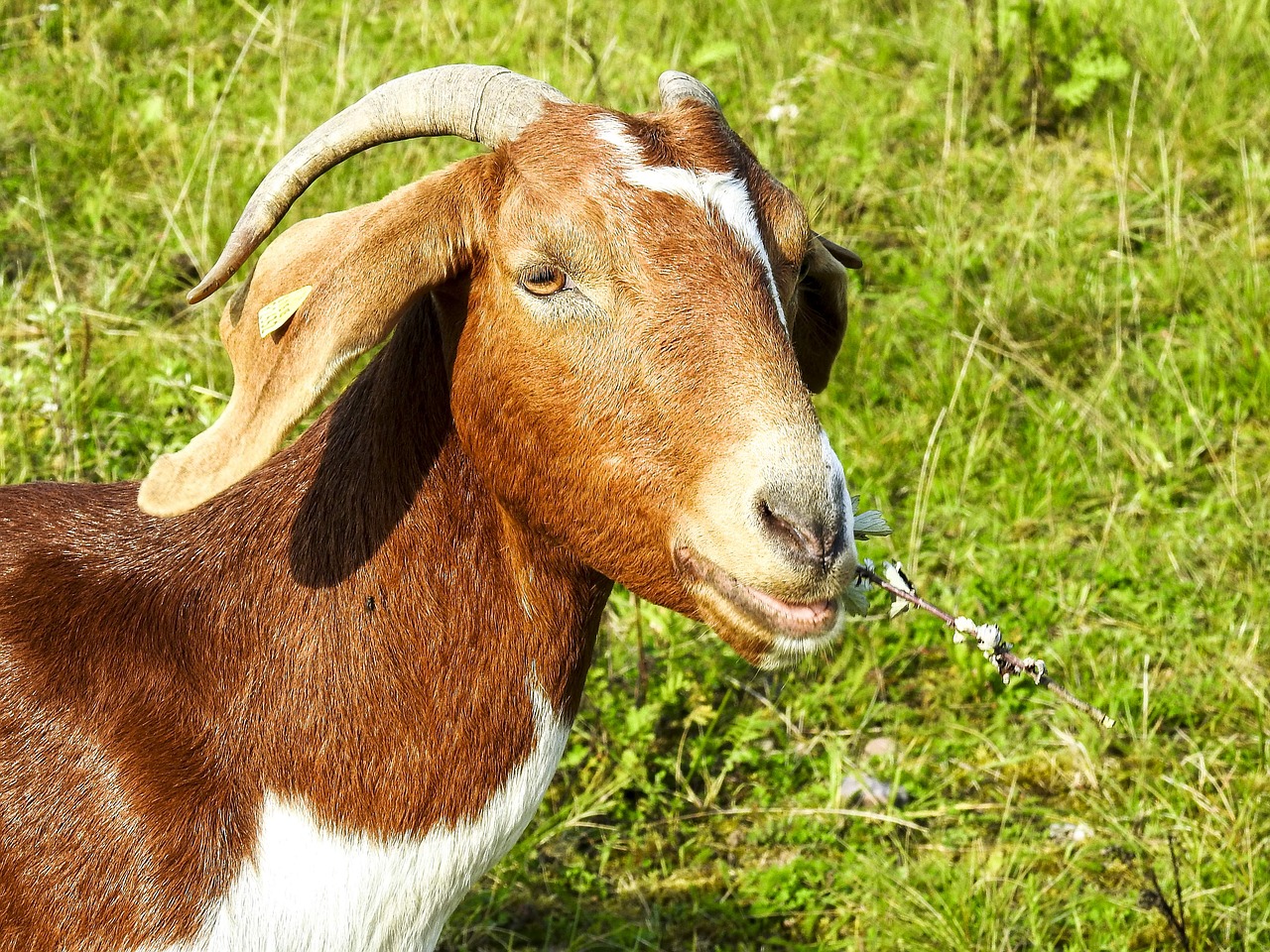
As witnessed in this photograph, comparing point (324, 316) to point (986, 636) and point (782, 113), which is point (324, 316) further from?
point (782, 113)

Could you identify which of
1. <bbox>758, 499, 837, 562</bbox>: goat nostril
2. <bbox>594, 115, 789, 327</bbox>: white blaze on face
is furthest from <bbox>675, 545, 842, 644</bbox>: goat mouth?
<bbox>594, 115, 789, 327</bbox>: white blaze on face

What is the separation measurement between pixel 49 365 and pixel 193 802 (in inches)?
96.6

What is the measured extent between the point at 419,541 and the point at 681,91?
950mm

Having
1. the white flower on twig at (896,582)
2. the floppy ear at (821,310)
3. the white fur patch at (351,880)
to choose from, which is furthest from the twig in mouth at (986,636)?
the white fur patch at (351,880)

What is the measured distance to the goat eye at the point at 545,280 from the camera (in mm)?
2648

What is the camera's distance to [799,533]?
7.95 feet

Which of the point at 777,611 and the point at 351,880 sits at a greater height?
the point at 777,611

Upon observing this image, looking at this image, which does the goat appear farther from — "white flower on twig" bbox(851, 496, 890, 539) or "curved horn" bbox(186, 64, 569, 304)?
"white flower on twig" bbox(851, 496, 890, 539)

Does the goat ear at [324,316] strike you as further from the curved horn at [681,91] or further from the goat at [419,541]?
the curved horn at [681,91]

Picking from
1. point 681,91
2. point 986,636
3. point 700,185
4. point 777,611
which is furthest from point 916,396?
point 777,611

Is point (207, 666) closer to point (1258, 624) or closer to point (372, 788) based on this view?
point (372, 788)

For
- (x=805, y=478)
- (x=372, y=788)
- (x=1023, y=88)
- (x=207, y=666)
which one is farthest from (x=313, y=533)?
(x=1023, y=88)

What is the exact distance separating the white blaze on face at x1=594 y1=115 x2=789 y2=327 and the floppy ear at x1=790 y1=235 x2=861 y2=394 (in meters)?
0.48

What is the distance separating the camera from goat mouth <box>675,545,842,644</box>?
98.8 inches
